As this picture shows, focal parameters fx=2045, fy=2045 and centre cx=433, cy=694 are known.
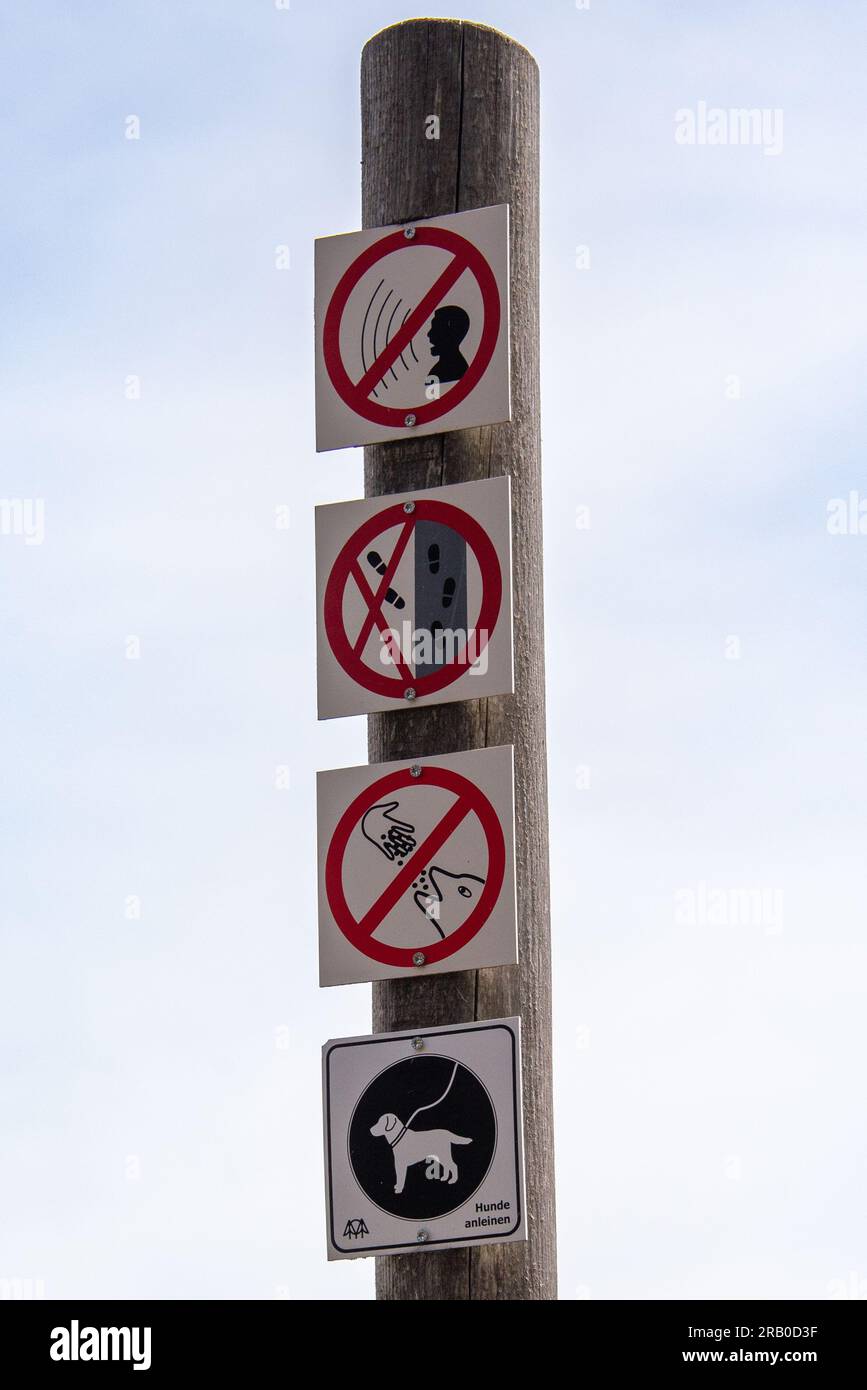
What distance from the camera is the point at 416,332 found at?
4.12 meters

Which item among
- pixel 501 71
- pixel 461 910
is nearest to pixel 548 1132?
pixel 461 910

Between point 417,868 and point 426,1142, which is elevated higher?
point 417,868

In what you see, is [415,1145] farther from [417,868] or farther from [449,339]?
[449,339]

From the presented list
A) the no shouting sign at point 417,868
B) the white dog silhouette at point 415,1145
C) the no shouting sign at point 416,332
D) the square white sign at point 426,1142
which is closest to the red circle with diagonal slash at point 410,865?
the no shouting sign at point 417,868

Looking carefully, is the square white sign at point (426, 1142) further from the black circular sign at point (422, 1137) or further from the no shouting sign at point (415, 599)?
the no shouting sign at point (415, 599)

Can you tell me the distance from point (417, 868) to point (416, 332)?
1092 mm

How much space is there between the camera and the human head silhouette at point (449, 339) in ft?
13.3

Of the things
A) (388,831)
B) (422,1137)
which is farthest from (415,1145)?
(388,831)

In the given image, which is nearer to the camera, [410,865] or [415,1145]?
[415,1145]

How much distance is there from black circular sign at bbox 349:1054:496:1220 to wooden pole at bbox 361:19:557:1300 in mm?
87

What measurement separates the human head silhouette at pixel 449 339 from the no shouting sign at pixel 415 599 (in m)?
0.25

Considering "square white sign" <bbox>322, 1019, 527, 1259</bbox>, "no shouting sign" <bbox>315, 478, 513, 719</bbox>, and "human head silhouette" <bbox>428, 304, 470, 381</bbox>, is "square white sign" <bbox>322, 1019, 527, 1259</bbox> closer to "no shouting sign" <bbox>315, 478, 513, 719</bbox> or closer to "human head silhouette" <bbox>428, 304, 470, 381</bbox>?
"no shouting sign" <bbox>315, 478, 513, 719</bbox>
